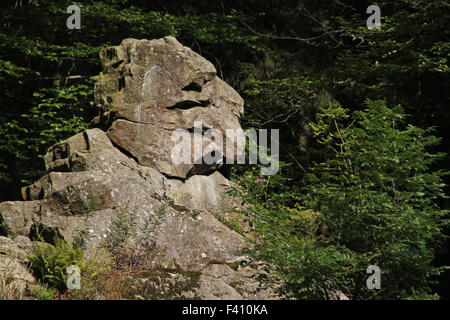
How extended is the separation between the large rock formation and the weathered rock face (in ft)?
0.06

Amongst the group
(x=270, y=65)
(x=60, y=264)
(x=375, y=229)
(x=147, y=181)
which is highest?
(x=270, y=65)

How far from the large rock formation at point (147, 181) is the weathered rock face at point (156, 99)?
0.06 ft

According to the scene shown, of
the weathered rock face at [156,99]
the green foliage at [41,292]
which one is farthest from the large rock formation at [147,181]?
the green foliage at [41,292]

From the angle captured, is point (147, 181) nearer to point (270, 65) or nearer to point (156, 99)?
point (156, 99)

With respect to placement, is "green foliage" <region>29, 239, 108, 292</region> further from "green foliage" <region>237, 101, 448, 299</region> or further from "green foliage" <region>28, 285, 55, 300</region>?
"green foliage" <region>237, 101, 448, 299</region>

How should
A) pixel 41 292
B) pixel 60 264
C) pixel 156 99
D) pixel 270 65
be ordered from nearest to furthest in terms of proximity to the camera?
pixel 41 292 → pixel 60 264 → pixel 156 99 → pixel 270 65

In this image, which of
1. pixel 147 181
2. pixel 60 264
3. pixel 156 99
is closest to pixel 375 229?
pixel 60 264

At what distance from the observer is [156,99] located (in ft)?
25.4

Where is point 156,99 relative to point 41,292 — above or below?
above

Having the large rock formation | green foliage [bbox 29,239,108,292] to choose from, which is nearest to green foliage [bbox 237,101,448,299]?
the large rock formation

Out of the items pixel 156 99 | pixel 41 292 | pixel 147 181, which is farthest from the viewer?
pixel 156 99

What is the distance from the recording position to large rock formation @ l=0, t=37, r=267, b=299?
213 inches

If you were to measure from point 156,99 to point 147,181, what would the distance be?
179 cm

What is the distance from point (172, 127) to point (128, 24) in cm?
489
